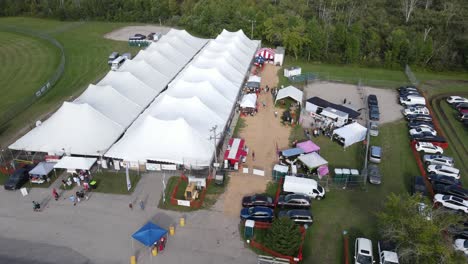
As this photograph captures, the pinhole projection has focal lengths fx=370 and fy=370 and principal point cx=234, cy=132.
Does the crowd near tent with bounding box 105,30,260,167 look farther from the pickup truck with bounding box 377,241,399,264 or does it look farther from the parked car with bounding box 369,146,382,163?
the pickup truck with bounding box 377,241,399,264

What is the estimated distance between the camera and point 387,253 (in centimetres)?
1973

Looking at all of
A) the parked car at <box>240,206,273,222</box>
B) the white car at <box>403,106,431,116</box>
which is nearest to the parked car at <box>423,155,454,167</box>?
the white car at <box>403,106,431,116</box>

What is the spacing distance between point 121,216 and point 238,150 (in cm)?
962

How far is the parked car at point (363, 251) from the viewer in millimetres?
19609

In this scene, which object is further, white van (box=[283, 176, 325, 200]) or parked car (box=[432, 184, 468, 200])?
Result: parked car (box=[432, 184, 468, 200])

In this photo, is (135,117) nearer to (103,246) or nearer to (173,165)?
(173,165)

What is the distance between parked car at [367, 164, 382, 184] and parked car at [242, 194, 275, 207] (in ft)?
25.5

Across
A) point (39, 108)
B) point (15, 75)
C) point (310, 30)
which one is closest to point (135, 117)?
point (39, 108)

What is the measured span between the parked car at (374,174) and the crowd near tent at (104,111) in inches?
492

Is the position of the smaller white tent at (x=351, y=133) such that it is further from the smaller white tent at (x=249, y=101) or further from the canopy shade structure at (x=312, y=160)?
the smaller white tent at (x=249, y=101)

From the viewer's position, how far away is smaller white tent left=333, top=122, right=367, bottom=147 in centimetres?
3048

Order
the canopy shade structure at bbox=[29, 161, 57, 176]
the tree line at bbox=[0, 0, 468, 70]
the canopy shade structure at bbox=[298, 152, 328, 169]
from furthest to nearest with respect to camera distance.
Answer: the tree line at bbox=[0, 0, 468, 70], the canopy shade structure at bbox=[298, 152, 328, 169], the canopy shade structure at bbox=[29, 161, 57, 176]

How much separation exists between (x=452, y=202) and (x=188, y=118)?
19.4m

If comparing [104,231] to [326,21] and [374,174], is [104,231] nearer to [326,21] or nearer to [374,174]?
[374,174]
